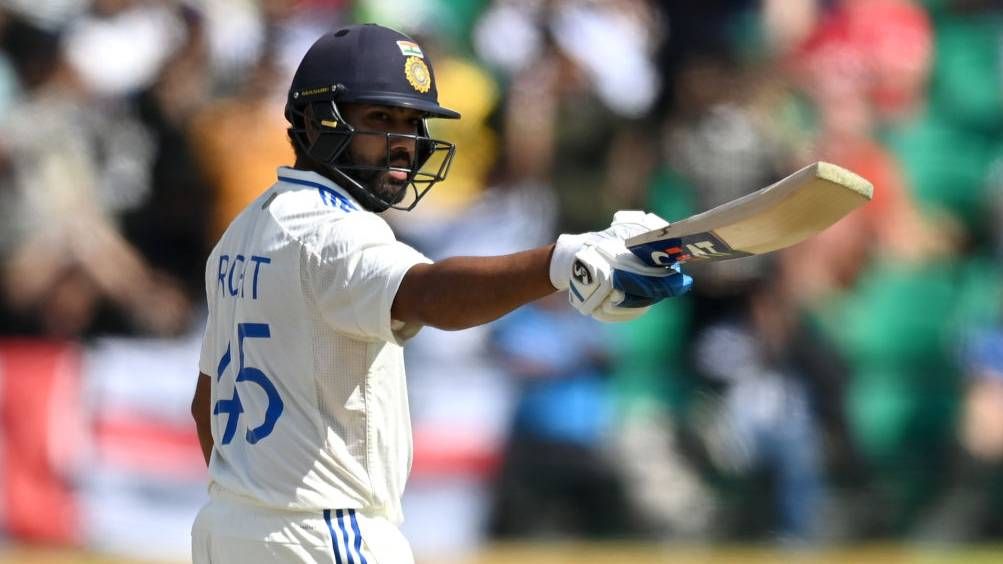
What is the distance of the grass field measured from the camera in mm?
8766

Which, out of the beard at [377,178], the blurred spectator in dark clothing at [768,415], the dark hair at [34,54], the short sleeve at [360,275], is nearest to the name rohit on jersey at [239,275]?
the short sleeve at [360,275]

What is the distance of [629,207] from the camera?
927cm

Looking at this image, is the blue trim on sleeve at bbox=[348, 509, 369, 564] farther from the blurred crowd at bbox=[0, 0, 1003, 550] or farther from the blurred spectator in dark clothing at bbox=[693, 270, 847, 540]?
the blurred spectator in dark clothing at bbox=[693, 270, 847, 540]

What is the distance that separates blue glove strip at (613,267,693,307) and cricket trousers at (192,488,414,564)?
0.85 m

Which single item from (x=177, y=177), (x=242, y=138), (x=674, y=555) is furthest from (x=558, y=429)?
(x=177, y=177)

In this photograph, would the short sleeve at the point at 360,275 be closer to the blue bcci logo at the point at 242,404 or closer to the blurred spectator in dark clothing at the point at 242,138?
the blue bcci logo at the point at 242,404

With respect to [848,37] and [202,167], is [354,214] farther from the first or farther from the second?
[848,37]

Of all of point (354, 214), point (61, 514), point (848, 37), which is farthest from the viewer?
point (848, 37)

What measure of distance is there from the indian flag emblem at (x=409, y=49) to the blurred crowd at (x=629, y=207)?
535 cm

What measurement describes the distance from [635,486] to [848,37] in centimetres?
319

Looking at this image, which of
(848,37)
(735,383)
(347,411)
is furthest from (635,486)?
(347,411)

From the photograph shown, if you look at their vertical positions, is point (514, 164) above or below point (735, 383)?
above

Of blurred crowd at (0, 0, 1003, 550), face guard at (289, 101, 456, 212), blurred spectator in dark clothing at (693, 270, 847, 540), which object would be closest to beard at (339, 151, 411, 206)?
face guard at (289, 101, 456, 212)

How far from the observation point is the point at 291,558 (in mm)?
3242
